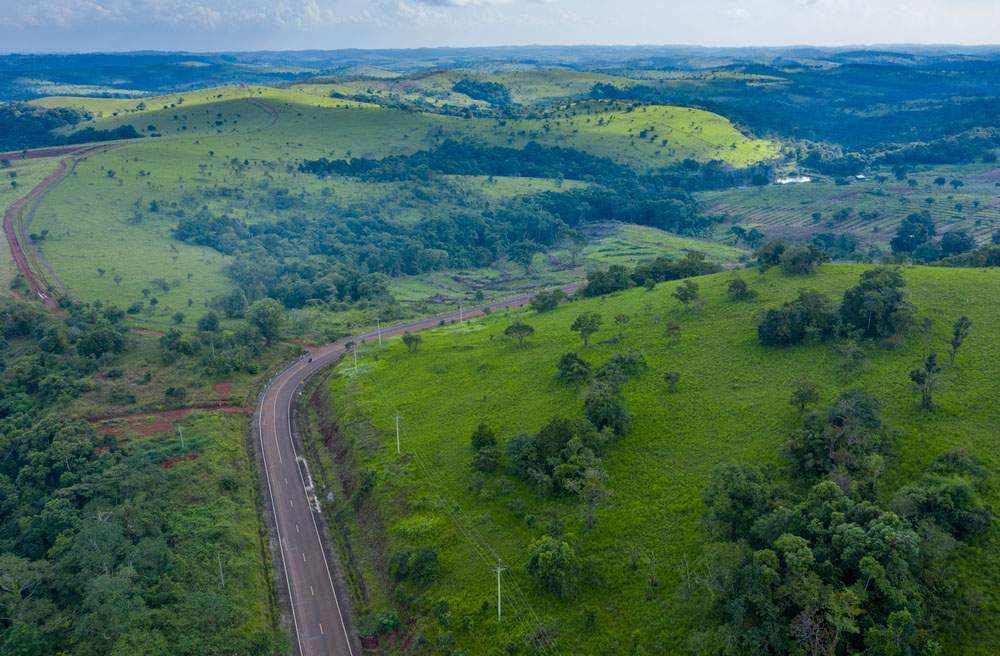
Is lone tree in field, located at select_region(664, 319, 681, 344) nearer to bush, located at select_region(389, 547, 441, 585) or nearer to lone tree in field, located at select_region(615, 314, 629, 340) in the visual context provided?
lone tree in field, located at select_region(615, 314, 629, 340)

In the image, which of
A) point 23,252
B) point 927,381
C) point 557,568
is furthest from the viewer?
point 23,252

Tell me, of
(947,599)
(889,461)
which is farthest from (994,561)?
(889,461)

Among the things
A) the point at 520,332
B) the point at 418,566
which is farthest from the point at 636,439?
the point at 520,332

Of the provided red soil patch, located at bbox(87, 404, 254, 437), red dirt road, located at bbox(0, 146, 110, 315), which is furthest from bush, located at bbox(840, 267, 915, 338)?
red dirt road, located at bbox(0, 146, 110, 315)

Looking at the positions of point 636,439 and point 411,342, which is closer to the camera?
point 636,439

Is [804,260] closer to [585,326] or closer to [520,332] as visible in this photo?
[585,326]

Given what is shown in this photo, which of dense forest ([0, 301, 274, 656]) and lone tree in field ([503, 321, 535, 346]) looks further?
lone tree in field ([503, 321, 535, 346])
